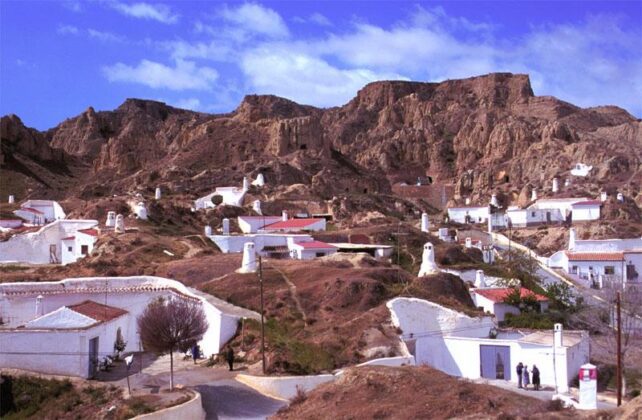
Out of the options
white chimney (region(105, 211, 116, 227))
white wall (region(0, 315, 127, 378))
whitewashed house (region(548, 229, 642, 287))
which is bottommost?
white wall (region(0, 315, 127, 378))

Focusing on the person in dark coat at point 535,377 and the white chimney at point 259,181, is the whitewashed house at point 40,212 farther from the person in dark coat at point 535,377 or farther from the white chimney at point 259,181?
the person in dark coat at point 535,377

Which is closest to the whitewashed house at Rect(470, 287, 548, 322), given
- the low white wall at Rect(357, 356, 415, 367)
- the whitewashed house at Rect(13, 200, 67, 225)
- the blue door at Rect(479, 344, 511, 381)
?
the blue door at Rect(479, 344, 511, 381)

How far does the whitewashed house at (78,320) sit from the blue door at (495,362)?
8.87 metres

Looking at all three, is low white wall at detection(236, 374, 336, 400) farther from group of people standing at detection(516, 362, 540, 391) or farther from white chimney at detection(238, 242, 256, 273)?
white chimney at detection(238, 242, 256, 273)

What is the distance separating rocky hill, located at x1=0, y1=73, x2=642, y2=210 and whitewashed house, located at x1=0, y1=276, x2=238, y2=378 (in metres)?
42.9

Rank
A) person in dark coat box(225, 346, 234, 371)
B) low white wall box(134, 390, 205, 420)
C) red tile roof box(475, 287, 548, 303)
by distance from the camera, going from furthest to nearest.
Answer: red tile roof box(475, 287, 548, 303) < person in dark coat box(225, 346, 234, 371) < low white wall box(134, 390, 205, 420)

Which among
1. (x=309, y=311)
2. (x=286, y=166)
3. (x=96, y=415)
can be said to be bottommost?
(x=96, y=415)

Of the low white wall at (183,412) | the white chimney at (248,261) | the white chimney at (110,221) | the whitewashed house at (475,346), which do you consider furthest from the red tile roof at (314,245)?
the low white wall at (183,412)

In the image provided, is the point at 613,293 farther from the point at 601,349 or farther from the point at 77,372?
the point at 77,372

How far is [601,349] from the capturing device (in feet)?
103

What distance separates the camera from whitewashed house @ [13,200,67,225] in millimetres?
62812

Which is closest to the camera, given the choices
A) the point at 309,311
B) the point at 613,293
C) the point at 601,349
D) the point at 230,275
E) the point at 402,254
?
the point at 309,311

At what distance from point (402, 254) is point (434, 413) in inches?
→ 1167

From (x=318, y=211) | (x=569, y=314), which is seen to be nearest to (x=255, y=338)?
(x=569, y=314)
